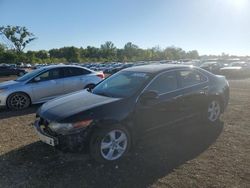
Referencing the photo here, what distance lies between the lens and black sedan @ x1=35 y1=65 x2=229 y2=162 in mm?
4406

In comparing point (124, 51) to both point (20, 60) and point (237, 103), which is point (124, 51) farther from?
point (237, 103)

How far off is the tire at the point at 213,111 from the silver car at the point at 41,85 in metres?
5.14

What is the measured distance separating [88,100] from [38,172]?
150cm

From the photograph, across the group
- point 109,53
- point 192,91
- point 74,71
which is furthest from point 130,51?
point 192,91

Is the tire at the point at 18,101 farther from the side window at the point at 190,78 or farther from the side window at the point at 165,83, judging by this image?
the side window at the point at 190,78

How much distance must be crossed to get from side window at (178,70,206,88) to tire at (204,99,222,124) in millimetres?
634

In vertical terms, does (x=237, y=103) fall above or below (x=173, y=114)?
below

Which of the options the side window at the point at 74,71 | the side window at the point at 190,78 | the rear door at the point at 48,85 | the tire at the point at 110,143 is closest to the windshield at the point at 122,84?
the tire at the point at 110,143

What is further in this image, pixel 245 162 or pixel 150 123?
pixel 150 123

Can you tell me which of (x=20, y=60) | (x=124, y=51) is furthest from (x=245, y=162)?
(x=124, y=51)

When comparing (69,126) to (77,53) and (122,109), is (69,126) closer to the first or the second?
(122,109)

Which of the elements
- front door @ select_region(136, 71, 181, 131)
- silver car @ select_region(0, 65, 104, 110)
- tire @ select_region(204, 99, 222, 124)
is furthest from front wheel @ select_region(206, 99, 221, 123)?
silver car @ select_region(0, 65, 104, 110)

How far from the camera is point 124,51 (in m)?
113

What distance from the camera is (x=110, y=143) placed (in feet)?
15.1
